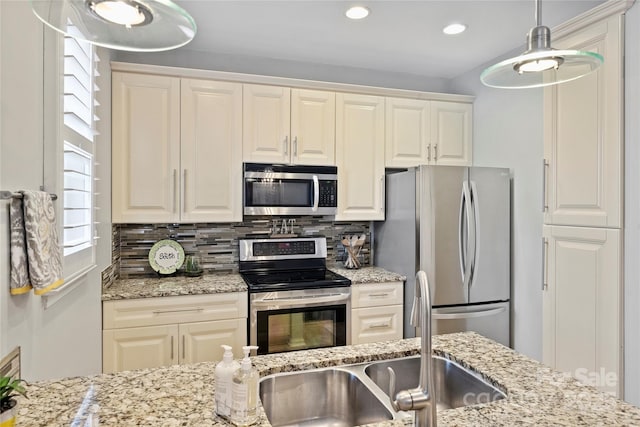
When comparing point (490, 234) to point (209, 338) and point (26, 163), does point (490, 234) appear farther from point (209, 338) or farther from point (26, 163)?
point (26, 163)

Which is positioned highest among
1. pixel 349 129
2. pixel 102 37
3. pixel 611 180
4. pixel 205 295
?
pixel 349 129

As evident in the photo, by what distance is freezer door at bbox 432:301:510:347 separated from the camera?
2734 mm

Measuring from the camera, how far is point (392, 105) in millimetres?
3180

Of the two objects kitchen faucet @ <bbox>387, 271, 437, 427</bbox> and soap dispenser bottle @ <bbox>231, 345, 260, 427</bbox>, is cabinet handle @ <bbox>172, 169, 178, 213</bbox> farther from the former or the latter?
kitchen faucet @ <bbox>387, 271, 437, 427</bbox>

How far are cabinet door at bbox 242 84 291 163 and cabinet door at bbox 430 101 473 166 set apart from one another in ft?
4.15

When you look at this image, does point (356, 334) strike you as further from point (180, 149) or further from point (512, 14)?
point (512, 14)

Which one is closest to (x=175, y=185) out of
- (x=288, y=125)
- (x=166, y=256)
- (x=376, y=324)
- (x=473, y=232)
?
(x=166, y=256)

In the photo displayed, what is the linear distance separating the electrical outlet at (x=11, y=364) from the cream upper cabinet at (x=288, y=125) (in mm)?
1869

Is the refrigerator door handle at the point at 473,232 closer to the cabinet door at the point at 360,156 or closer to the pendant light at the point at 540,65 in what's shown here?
the cabinet door at the point at 360,156

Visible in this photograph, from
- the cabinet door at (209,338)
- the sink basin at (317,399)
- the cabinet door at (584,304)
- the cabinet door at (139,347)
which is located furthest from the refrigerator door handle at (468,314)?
the cabinet door at (139,347)

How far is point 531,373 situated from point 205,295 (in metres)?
1.89

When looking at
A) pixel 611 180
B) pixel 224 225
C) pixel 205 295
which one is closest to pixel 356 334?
pixel 205 295

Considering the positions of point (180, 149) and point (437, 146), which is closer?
point (180, 149)

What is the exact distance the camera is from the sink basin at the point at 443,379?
4.26 feet
